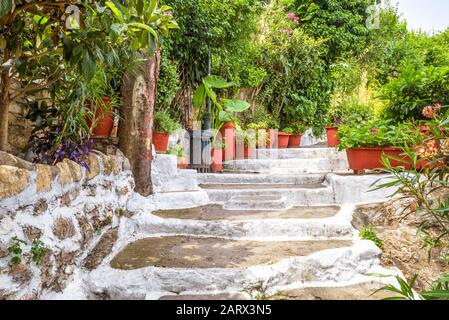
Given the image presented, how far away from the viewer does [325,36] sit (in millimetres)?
8555

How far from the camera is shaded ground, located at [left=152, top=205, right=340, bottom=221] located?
3.03 meters

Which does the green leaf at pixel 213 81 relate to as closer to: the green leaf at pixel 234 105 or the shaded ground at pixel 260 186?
the green leaf at pixel 234 105

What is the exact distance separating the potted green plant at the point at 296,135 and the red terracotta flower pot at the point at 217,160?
2.71m

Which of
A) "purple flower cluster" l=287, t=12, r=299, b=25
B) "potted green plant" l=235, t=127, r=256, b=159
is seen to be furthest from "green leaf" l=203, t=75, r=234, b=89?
"purple flower cluster" l=287, t=12, r=299, b=25

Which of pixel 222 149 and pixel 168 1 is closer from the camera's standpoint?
pixel 168 1

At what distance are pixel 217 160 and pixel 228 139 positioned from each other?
0.55 meters

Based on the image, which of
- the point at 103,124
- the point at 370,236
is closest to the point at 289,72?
the point at 103,124

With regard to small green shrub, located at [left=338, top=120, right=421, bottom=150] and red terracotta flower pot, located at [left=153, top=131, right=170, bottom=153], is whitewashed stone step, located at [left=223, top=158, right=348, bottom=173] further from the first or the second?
red terracotta flower pot, located at [left=153, top=131, right=170, bottom=153]

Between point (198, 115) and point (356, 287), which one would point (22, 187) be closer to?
point (356, 287)

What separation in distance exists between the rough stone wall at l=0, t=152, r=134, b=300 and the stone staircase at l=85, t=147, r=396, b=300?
159mm

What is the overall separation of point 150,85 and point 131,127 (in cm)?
45

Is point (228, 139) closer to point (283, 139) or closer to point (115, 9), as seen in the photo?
point (283, 139)

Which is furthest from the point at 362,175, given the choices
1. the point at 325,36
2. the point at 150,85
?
the point at 325,36

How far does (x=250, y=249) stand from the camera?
2475 mm
